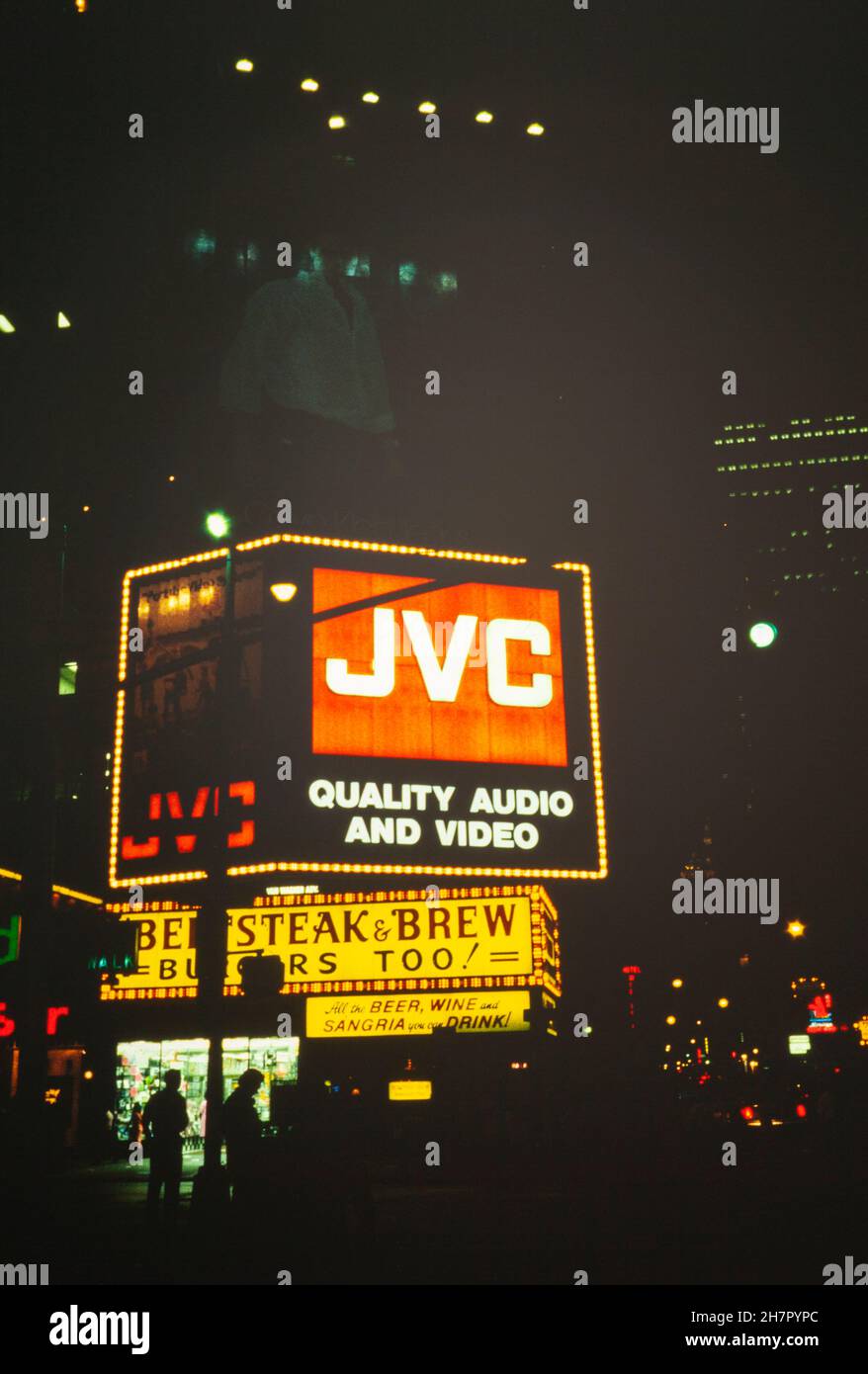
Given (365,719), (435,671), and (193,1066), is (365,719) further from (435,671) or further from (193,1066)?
(193,1066)

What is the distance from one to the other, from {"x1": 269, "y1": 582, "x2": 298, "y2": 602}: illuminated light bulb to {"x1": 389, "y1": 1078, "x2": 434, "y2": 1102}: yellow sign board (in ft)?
41.2

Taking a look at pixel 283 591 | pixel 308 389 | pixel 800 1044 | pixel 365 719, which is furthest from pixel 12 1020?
pixel 800 1044

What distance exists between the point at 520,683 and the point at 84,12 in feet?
72.6

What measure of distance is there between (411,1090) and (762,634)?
18981 mm

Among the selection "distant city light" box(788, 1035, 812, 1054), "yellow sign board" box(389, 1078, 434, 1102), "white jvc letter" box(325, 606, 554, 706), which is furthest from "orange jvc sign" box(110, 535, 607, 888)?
"distant city light" box(788, 1035, 812, 1054)

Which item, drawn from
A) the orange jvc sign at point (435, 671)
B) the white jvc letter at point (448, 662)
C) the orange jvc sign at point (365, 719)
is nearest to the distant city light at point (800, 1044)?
the orange jvc sign at point (365, 719)

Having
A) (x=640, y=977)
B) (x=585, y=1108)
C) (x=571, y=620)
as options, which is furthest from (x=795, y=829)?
(x=571, y=620)

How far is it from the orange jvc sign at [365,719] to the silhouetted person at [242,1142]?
4119 millimetres

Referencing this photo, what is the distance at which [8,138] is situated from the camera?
23.7 meters

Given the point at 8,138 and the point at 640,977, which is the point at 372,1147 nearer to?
the point at 8,138

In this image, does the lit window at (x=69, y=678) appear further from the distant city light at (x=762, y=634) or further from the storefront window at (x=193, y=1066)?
the distant city light at (x=762, y=634)

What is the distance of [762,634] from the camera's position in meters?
9.60

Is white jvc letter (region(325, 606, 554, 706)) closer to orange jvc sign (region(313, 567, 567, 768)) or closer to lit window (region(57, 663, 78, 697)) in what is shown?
orange jvc sign (region(313, 567, 567, 768))

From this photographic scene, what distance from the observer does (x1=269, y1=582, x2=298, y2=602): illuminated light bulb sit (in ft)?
61.8
